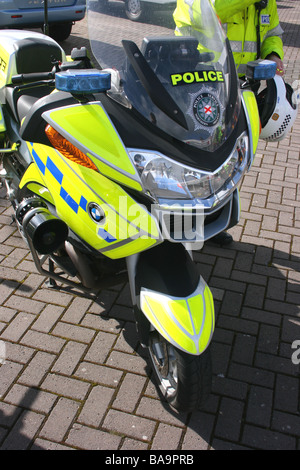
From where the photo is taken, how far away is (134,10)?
2.40m

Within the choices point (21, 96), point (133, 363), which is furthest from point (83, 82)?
point (133, 363)

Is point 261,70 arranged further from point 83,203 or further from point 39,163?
point 39,163

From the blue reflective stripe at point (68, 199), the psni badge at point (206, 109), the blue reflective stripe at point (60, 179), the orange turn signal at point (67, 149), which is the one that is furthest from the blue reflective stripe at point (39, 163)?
the psni badge at point (206, 109)

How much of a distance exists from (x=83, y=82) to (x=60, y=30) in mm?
8240

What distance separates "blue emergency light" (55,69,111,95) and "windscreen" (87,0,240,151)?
18cm

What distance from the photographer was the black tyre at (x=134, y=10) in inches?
92.5

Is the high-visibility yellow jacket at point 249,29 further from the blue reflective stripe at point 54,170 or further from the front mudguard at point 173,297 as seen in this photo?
the front mudguard at point 173,297

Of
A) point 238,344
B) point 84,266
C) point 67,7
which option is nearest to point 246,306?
point 238,344

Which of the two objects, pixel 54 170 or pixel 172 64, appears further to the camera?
pixel 54 170

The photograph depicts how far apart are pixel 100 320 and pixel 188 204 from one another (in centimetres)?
147

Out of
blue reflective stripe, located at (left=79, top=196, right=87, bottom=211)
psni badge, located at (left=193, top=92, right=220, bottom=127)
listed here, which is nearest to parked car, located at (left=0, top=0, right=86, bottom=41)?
blue reflective stripe, located at (left=79, top=196, right=87, bottom=211)

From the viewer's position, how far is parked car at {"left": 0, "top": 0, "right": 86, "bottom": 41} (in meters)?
7.93

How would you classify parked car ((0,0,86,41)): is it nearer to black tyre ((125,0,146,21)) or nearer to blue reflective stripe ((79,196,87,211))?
black tyre ((125,0,146,21))
